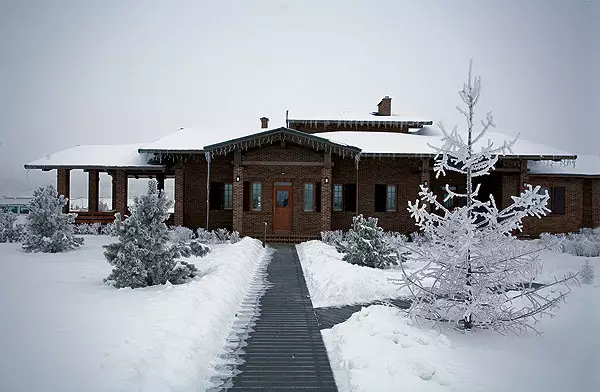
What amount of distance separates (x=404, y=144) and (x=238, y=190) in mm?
8149

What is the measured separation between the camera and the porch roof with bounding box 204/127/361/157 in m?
18.2

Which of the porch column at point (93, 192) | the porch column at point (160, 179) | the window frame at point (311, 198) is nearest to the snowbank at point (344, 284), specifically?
the window frame at point (311, 198)

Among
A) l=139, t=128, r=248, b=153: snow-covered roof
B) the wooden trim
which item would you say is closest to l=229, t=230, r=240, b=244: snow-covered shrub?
the wooden trim

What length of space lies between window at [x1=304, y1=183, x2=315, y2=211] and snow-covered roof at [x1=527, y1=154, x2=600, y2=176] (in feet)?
36.3

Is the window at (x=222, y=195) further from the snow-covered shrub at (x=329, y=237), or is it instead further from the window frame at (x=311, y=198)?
the snow-covered shrub at (x=329, y=237)

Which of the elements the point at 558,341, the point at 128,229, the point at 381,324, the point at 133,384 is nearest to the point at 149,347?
the point at 133,384

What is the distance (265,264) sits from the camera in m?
13.6

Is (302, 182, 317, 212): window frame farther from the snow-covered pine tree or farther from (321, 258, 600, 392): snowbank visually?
the snow-covered pine tree

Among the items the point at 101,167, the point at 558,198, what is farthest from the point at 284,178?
the point at 558,198

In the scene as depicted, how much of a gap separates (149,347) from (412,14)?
841cm

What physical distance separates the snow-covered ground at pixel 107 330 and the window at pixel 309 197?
9.05m

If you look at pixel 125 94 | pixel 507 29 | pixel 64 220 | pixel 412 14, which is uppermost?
pixel 412 14

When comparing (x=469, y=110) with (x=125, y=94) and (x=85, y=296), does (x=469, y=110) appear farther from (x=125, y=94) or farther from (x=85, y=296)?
(x=85, y=296)

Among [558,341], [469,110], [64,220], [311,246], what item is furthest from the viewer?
[311,246]
